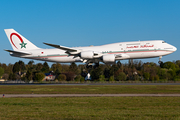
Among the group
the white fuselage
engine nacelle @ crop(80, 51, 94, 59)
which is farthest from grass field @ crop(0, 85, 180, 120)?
engine nacelle @ crop(80, 51, 94, 59)

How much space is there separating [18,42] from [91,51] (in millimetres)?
18714

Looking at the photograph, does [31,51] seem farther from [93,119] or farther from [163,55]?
[93,119]

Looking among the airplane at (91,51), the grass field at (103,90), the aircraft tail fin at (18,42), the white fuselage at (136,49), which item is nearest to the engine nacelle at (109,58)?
the airplane at (91,51)

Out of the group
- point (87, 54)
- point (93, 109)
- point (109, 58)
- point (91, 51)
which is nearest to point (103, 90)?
point (109, 58)

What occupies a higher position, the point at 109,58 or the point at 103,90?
the point at 109,58

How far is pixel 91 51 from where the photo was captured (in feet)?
156

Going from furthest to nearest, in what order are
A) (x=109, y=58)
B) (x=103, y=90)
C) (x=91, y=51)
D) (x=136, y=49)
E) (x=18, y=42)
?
(x=18, y=42)
(x=91, y=51)
(x=109, y=58)
(x=136, y=49)
(x=103, y=90)

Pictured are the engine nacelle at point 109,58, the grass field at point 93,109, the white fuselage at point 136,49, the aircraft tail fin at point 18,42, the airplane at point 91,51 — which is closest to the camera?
the grass field at point 93,109

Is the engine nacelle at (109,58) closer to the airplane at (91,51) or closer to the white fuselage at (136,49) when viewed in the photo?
the airplane at (91,51)

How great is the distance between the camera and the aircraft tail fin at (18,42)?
54312 mm

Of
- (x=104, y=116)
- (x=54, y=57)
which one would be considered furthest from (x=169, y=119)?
(x=54, y=57)

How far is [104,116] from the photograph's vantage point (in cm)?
1523

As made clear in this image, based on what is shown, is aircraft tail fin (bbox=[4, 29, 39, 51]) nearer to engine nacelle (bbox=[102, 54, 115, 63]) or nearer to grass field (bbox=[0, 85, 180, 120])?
engine nacelle (bbox=[102, 54, 115, 63])

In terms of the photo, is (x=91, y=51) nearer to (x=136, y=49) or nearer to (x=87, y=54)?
(x=87, y=54)
